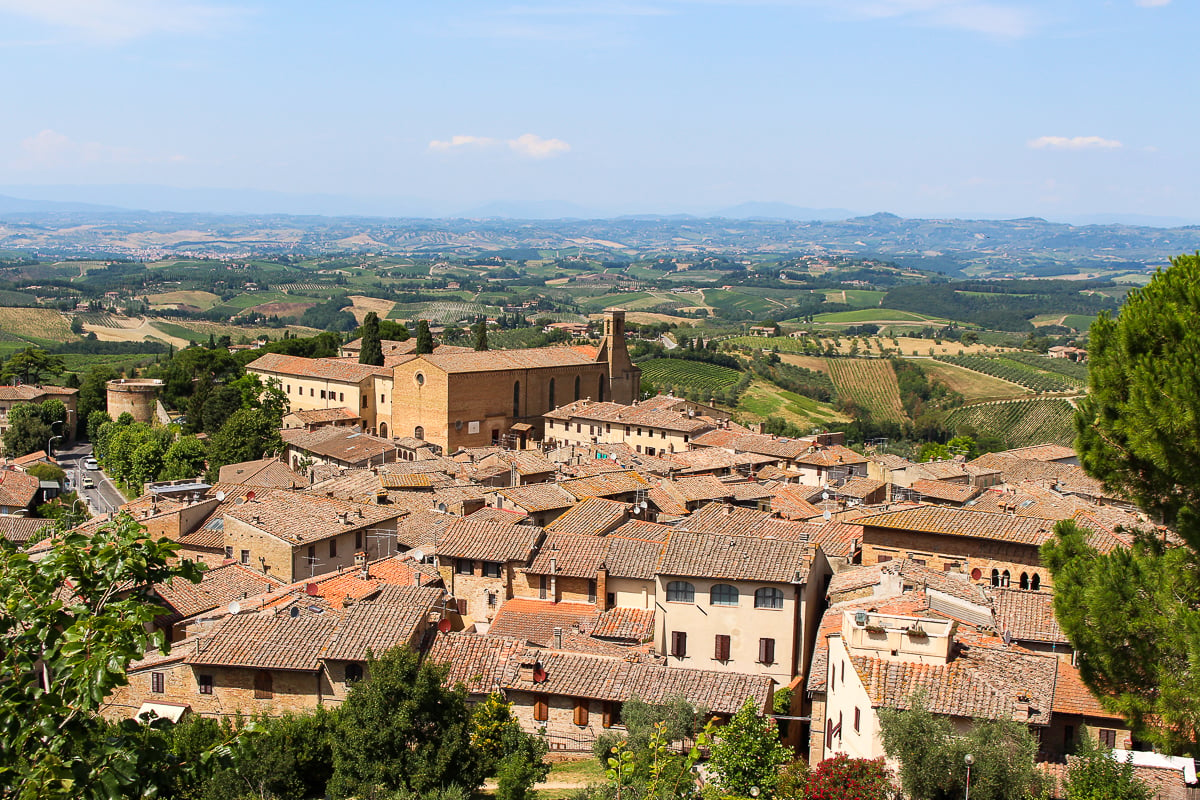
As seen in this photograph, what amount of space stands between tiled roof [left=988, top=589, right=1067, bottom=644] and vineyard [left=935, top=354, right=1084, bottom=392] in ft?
252

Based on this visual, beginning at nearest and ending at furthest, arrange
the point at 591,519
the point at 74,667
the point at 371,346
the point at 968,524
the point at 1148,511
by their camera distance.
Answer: the point at 74,667
the point at 1148,511
the point at 968,524
the point at 591,519
the point at 371,346

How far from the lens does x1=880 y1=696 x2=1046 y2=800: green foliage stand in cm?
1318

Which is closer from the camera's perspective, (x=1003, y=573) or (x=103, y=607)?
(x=103, y=607)

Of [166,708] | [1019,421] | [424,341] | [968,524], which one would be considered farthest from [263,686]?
[1019,421]

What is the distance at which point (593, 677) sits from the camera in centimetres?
1825

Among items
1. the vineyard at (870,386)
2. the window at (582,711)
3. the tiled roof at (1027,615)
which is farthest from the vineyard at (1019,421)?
the window at (582,711)

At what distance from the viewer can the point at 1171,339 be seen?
12266 millimetres

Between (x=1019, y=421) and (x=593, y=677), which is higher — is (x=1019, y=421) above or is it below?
below

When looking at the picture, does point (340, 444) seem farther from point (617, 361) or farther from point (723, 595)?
point (723, 595)

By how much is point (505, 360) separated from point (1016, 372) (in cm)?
6415

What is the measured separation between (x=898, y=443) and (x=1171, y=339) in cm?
6675

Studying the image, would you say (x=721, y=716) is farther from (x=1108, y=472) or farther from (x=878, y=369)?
(x=878, y=369)

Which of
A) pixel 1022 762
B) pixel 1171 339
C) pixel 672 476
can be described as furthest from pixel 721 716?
pixel 672 476

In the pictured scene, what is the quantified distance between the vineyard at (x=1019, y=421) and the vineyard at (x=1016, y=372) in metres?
8.27
